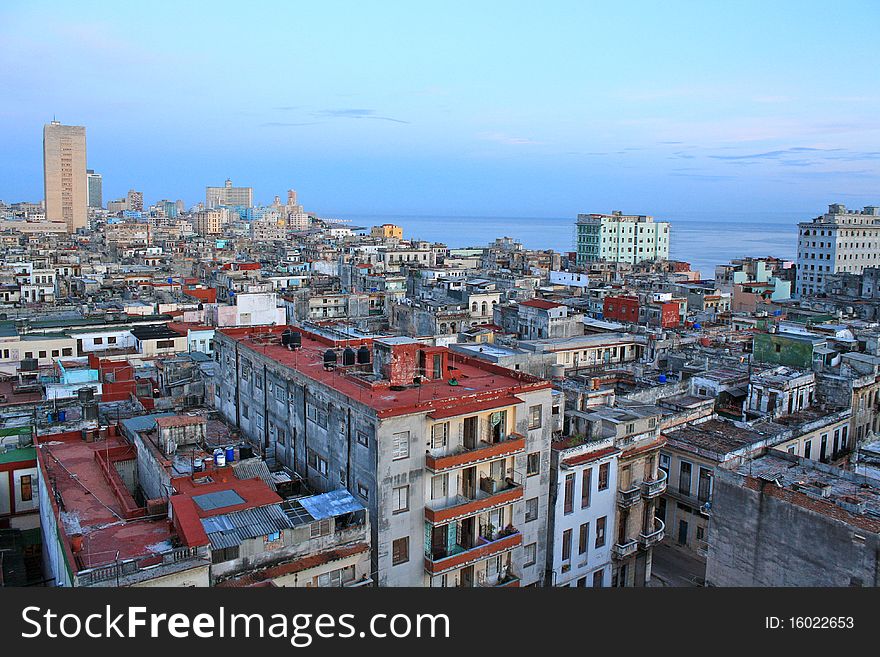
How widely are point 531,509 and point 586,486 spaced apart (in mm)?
2452

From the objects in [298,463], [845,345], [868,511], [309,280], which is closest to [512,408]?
[298,463]

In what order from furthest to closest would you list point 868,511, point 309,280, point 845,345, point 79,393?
point 309,280
point 845,345
point 79,393
point 868,511

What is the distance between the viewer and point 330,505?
18.0 m

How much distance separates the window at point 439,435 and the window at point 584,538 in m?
6.64

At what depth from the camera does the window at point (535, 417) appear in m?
21.6

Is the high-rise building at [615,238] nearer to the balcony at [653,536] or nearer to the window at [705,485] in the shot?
the window at [705,485]

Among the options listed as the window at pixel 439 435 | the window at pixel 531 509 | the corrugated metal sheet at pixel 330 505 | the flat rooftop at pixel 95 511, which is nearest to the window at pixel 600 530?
the window at pixel 531 509

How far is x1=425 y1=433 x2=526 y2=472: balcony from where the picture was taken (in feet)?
62.7

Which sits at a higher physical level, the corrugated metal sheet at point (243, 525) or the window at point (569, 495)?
the corrugated metal sheet at point (243, 525)

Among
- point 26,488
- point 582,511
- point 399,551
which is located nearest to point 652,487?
point 582,511

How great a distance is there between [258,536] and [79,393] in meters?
17.4

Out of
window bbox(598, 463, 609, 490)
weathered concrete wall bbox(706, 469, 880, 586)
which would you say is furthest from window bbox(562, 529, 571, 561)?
weathered concrete wall bbox(706, 469, 880, 586)
